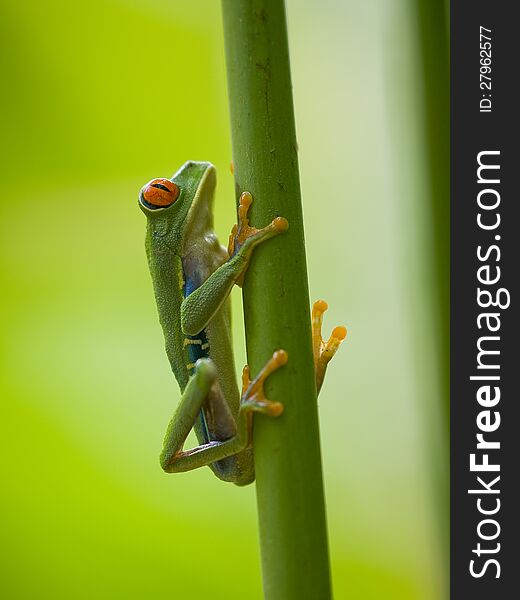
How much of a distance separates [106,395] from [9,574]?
0.54 m

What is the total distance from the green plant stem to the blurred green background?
1033mm

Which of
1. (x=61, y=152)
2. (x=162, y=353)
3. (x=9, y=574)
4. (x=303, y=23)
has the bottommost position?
(x=9, y=574)

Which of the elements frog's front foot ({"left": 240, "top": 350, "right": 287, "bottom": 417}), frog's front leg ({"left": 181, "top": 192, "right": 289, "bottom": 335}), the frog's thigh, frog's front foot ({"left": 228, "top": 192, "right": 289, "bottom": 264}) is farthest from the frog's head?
frog's front foot ({"left": 240, "top": 350, "right": 287, "bottom": 417})

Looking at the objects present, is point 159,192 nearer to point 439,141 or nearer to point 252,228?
point 252,228

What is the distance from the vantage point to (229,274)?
3.78ft

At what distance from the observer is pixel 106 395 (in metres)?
2.02

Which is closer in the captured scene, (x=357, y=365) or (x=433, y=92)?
(x=433, y=92)

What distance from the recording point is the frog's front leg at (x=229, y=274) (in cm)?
85

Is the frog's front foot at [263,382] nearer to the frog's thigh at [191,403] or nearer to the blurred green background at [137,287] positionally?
the frog's thigh at [191,403]

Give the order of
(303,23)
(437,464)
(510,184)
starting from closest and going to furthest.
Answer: (510,184), (437,464), (303,23)

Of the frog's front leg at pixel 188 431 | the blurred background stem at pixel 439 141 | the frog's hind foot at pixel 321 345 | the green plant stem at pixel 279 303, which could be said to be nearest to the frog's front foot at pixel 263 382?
the green plant stem at pixel 279 303

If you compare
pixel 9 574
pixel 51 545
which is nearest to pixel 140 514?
pixel 51 545

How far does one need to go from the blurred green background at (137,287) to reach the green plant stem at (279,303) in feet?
3.39

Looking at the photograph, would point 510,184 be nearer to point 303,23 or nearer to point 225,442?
point 225,442
